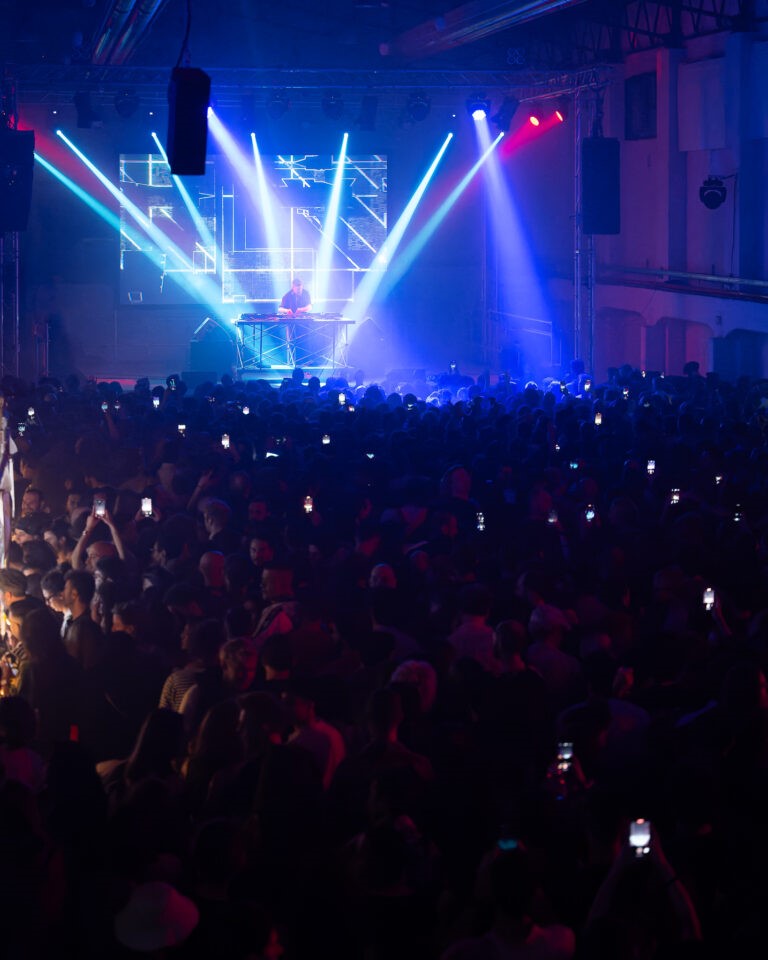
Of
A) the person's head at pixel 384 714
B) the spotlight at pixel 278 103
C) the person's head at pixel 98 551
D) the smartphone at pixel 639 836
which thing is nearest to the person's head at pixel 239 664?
the person's head at pixel 384 714

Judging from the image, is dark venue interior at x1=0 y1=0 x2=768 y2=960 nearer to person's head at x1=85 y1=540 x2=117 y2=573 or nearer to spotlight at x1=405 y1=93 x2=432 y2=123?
person's head at x1=85 y1=540 x2=117 y2=573

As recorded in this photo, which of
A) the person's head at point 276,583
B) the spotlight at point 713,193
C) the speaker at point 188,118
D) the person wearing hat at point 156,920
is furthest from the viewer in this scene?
the spotlight at point 713,193

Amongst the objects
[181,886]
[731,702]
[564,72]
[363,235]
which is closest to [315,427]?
A: [731,702]

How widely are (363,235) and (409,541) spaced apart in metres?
19.9

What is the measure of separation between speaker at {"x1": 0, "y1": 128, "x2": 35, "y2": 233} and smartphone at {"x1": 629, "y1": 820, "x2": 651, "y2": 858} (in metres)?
16.1

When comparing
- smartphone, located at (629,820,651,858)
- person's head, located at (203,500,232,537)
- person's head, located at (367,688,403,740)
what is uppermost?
person's head, located at (203,500,232,537)

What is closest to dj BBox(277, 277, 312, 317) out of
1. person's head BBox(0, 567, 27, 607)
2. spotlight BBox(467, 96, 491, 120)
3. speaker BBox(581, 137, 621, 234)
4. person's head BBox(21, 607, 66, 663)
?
spotlight BBox(467, 96, 491, 120)

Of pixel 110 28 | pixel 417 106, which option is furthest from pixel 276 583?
pixel 417 106

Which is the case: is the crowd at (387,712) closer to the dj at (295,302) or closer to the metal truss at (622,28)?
the metal truss at (622,28)

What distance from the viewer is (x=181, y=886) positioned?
4109 millimetres

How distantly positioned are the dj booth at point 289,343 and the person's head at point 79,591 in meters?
17.9

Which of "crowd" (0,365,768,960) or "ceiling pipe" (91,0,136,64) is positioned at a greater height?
"ceiling pipe" (91,0,136,64)

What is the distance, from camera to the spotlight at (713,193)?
2045 cm

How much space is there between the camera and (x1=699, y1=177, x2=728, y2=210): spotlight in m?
20.5
